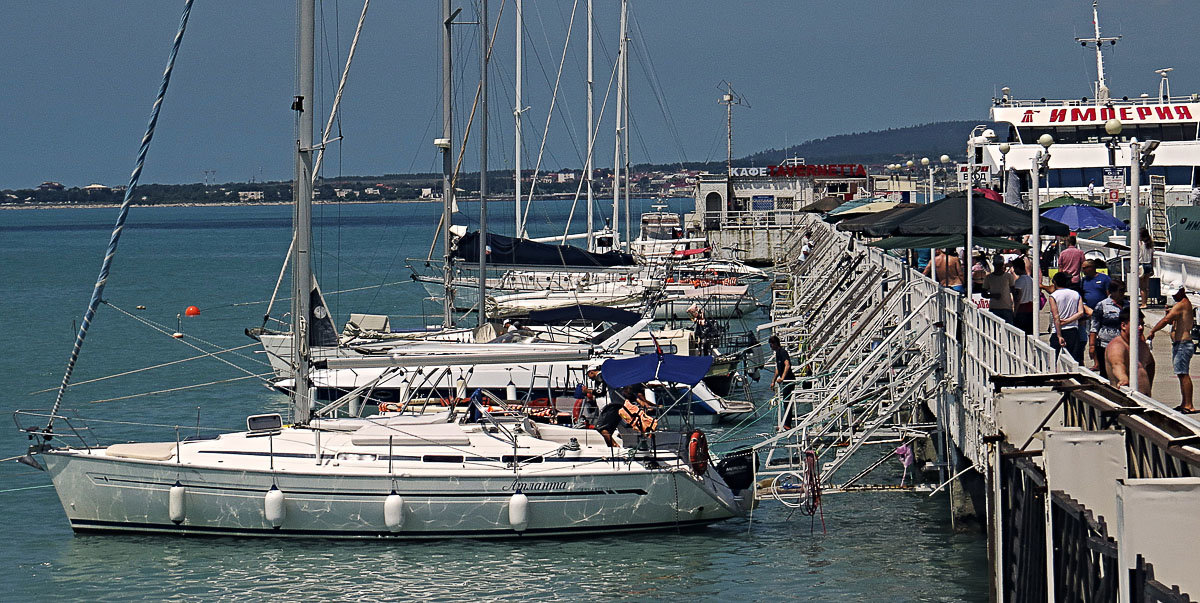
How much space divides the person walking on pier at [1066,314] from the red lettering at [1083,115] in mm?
27193

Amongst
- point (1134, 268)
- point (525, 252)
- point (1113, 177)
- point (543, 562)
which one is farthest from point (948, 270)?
point (1113, 177)

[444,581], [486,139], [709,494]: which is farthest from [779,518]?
[486,139]

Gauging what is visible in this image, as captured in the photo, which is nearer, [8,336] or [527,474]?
[527,474]

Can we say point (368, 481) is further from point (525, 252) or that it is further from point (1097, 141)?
point (1097, 141)

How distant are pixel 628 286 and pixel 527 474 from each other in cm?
2938

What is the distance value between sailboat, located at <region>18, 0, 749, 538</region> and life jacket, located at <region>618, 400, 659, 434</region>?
36 centimetres

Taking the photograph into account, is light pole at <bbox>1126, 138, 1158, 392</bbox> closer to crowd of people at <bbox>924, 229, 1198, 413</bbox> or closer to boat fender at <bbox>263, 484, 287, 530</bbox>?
crowd of people at <bbox>924, 229, 1198, 413</bbox>

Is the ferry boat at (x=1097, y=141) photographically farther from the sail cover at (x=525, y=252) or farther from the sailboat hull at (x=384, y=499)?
the sailboat hull at (x=384, y=499)

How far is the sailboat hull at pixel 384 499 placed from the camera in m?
19.6

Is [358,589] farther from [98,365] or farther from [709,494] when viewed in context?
[98,365]

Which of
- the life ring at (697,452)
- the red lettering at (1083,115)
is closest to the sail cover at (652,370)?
the life ring at (697,452)

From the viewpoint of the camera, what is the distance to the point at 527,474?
19578mm

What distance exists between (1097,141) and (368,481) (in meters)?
31.4

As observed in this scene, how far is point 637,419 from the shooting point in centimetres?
2077
